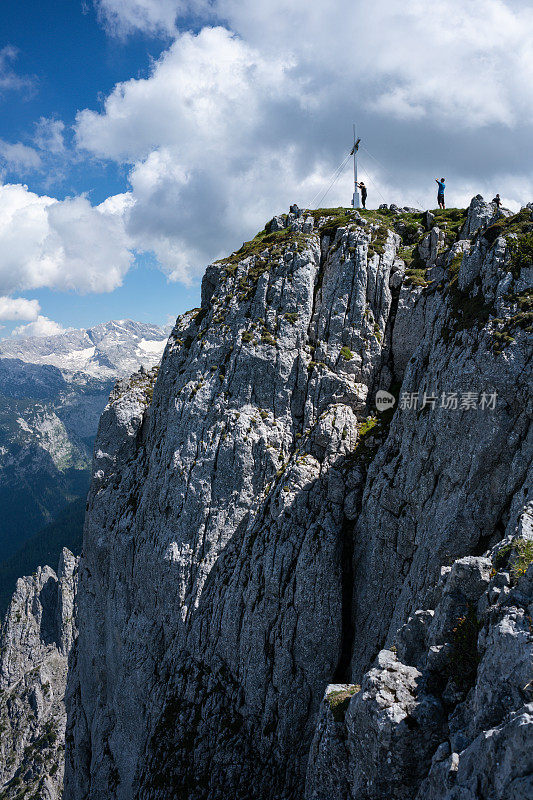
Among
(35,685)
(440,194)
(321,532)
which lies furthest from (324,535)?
(35,685)

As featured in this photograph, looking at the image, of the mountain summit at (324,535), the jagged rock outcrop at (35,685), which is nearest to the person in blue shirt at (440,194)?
the mountain summit at (324,535)

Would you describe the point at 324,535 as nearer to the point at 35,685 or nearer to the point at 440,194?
the point at 440,194

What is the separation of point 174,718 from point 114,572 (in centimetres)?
1689

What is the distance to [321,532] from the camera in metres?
29.8

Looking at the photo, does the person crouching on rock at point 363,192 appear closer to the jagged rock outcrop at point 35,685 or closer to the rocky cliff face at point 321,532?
the rocky cliff face at point 321,532

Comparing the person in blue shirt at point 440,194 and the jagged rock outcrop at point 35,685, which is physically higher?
the person in blue shirt at point 440,194

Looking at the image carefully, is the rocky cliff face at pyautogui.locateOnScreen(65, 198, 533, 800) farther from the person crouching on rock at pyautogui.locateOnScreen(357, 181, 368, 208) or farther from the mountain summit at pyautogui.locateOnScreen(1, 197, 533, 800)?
the person crouching on rock at pyautogui.locateOnScreen(357, 181, 368, 208)

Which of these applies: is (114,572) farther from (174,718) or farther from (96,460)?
(174,718)

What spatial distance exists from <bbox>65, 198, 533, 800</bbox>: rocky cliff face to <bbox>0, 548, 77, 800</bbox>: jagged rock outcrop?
123m

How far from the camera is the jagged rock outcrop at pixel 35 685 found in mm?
142875

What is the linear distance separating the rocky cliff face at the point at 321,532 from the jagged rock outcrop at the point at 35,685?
123m

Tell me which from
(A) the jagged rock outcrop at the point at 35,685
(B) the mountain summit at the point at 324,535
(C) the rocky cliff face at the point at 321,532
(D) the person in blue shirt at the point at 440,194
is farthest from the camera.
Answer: (A) the jagged rock outcrop at the point at 35,685

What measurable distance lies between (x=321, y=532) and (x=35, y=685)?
19841 centimetres

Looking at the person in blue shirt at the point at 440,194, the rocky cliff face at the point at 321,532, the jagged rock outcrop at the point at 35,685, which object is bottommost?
the jagged rock outcrop at the point at 35,685
